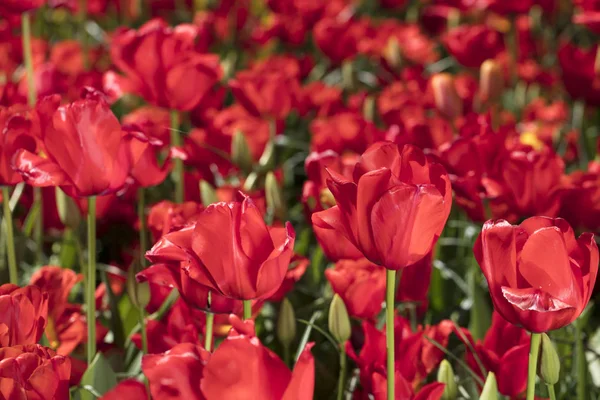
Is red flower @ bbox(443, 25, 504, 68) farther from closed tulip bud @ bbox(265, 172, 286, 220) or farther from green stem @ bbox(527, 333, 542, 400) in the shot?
green stem @ bbox(527, 333, 542, 400)

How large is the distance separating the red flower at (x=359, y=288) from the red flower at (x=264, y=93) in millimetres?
643

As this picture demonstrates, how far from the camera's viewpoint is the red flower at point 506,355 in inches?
32.1

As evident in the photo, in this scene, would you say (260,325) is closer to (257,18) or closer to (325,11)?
(325,11)

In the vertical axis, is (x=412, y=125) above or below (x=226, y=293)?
below

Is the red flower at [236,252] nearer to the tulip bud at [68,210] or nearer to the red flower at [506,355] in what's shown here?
the red flower at [506,355]

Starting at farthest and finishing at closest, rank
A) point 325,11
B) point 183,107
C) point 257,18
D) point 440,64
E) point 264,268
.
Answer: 1. point 257,18
2. point 440,64
3. point 325,11
4. point 183,107
5. point 264,268

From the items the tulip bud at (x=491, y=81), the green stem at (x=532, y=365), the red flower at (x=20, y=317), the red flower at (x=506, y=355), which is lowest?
the tulip bud at (x=491, y=81)

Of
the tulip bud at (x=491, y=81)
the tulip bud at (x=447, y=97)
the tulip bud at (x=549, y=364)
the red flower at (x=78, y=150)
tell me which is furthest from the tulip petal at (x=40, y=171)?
the tulip bud at (x=491, y=81)

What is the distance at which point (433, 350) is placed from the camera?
2.88ft

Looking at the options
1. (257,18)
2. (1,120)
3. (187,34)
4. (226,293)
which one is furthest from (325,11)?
(226,293)

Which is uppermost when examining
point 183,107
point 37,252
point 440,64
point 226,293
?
point 226,293

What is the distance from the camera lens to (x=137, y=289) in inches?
33.8

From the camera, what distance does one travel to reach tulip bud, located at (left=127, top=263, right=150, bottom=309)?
2.81ft

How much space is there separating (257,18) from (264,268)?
2.33 meters
